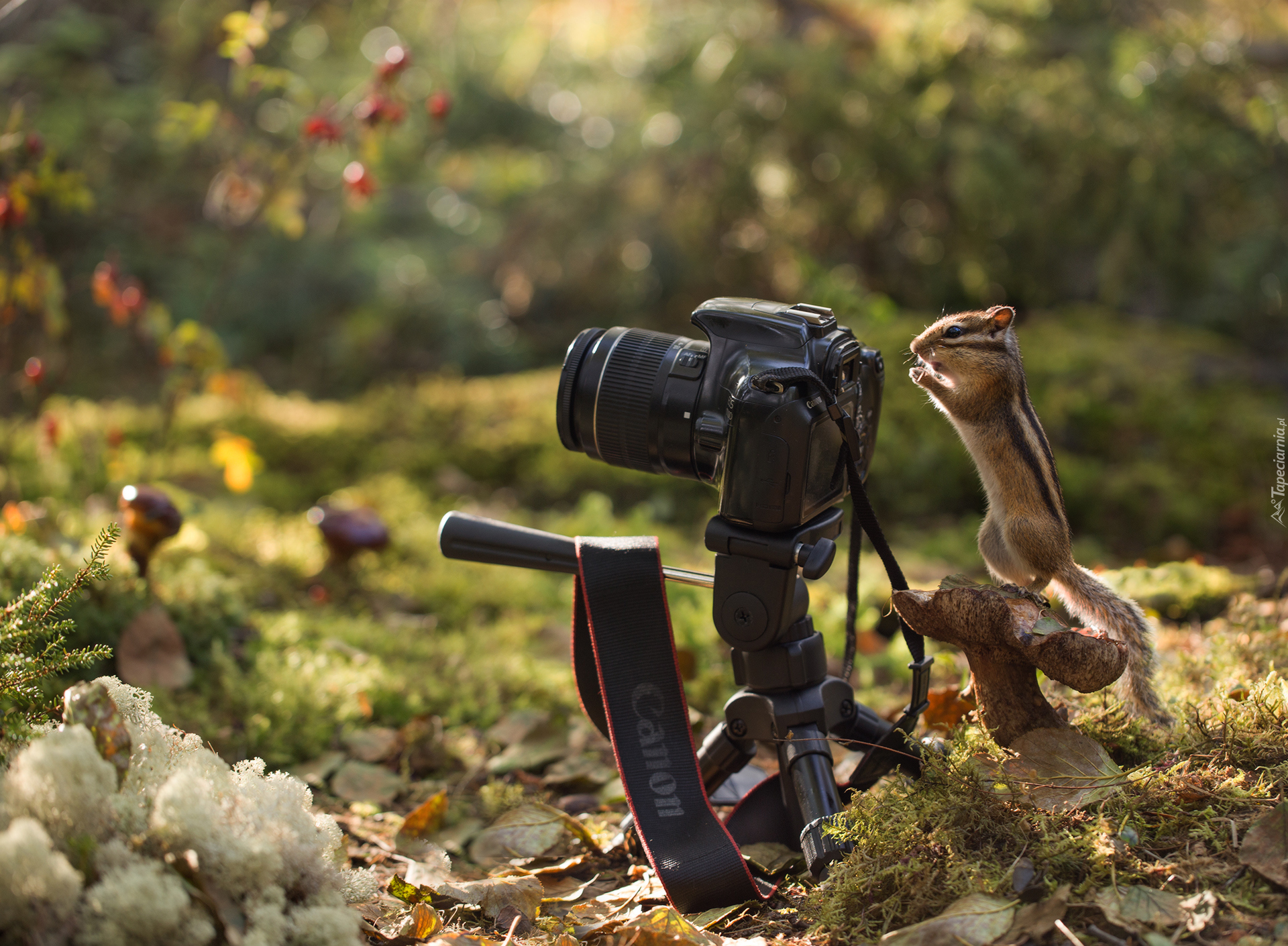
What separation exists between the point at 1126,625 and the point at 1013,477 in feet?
1.04

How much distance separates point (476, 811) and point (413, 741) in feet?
1.02

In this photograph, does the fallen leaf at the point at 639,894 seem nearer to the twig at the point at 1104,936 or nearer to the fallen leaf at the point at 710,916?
the fallen leaf at the point at 710,916

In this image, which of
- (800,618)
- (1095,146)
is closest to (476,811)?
(800,618)

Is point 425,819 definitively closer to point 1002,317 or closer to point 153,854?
point 153,854

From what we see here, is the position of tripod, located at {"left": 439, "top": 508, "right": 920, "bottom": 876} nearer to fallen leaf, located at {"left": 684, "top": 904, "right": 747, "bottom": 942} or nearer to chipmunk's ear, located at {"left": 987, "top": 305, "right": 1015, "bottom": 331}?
fallen leaf, located at {"left": 684, "top": 904, "right": 747, "bottom": 942}

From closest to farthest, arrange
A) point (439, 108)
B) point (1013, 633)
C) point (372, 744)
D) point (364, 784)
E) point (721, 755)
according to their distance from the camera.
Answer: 1. point (1013, 633)
2. point (721, 755)
3. point (364, 784)
4. point (372, 744)
5. point (439, 108)

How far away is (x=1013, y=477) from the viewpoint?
1741 millimetres

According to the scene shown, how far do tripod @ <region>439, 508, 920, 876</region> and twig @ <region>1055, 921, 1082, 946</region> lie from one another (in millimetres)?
492

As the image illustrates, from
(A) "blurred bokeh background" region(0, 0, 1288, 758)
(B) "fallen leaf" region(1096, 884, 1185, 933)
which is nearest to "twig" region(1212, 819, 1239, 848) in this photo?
(B) "fallen leaf" region(1096, 884, 1185, 933)

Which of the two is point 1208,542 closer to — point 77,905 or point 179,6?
point 77,905

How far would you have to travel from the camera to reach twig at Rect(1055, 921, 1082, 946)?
1.28 m

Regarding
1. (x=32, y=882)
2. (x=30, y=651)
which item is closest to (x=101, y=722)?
(x=32, y=882)

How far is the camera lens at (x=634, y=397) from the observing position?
1.87 m

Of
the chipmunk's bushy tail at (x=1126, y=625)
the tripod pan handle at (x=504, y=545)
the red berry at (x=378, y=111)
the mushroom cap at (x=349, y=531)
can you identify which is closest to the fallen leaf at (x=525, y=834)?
the tripod pan handle at (x=504, y=545)
